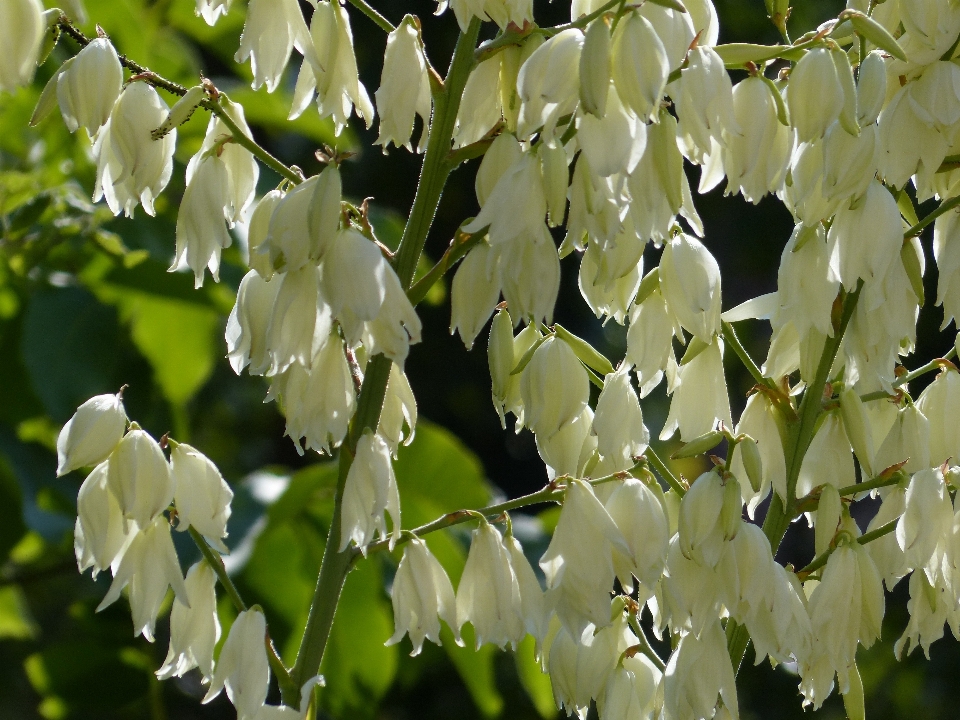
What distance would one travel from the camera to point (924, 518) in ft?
2.09

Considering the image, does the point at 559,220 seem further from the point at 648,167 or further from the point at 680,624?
the point at 680,624

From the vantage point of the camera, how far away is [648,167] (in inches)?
23.3

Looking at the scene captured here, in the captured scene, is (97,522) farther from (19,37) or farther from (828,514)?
(828,514)

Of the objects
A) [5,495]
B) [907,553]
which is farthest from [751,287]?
[907,553]

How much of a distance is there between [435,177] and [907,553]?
1.14 ft

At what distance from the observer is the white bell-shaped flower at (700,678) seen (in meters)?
0.63

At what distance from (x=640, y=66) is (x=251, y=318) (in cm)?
25

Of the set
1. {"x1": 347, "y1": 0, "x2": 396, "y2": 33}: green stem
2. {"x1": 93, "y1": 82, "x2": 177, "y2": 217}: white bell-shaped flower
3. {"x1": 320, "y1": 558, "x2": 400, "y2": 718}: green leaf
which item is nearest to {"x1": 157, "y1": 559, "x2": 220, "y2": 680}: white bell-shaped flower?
{"x1": 93, "y1": 82, "x2": 177, "y2": 217}: white bell-shaped flower

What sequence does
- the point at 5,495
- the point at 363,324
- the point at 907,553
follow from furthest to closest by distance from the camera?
the point at 5,495 → the point at 907,553 → the point at 363,324

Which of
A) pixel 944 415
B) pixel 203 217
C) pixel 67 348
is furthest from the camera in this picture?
pixel 67 348

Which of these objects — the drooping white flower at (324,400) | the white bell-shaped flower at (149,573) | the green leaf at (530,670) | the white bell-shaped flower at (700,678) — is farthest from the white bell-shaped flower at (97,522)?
the green leaf at (530,670)

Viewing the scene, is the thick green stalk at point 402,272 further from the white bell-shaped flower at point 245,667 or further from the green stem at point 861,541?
the green stem at point 861,541

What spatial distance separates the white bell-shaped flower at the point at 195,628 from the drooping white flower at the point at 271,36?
30cm

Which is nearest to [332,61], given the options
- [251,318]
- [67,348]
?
[251,318]
